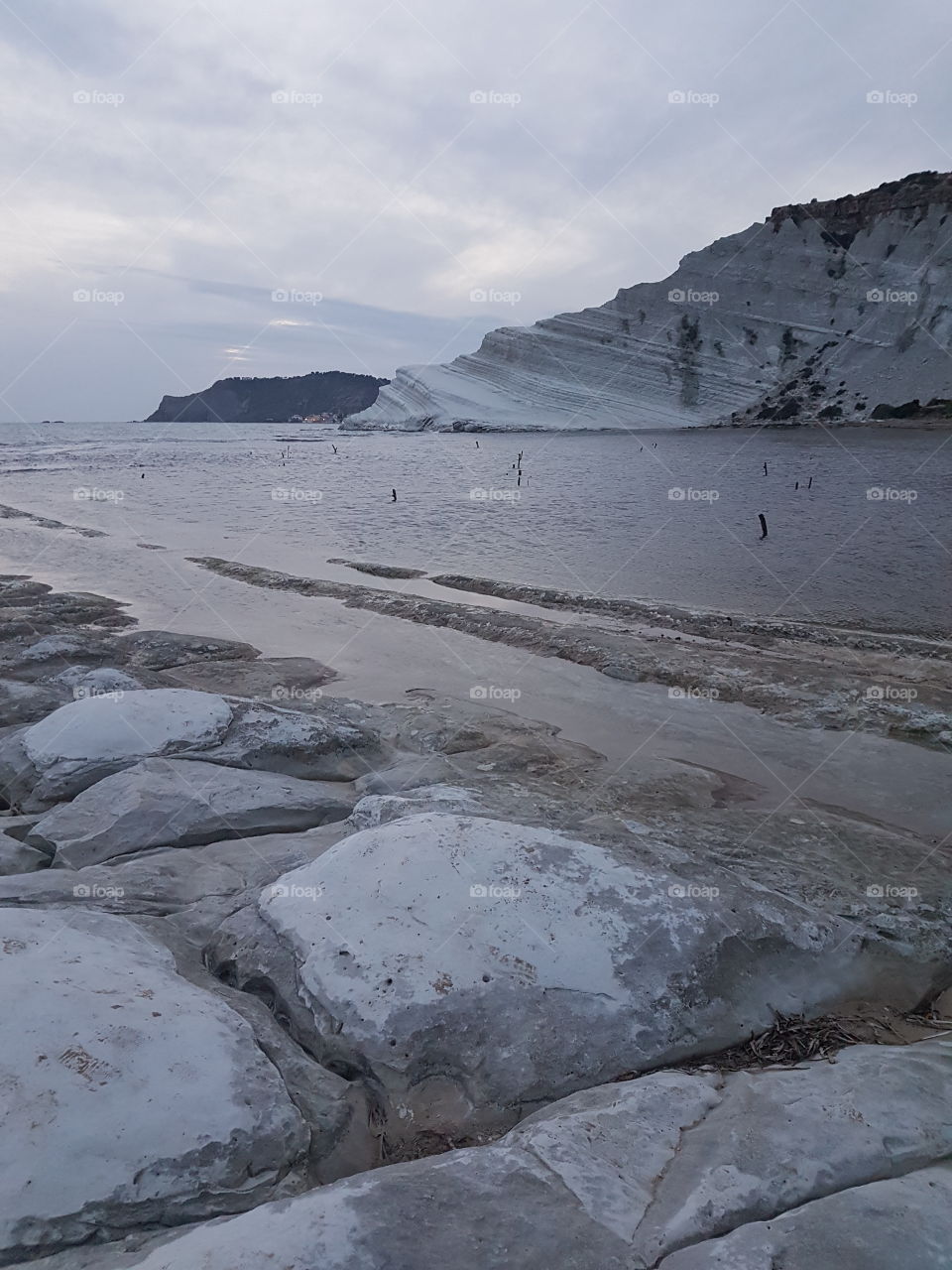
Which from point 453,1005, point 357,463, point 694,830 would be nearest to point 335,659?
point 694,830

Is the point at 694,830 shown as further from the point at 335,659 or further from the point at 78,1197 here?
the point at 335,659

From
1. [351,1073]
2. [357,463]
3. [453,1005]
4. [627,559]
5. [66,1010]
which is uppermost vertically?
[357,463]

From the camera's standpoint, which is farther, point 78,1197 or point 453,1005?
point 453,1005

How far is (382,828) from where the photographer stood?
4227mm

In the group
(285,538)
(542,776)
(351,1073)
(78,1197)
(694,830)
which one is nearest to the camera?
(78,1197)

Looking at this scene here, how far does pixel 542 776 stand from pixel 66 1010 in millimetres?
4262
